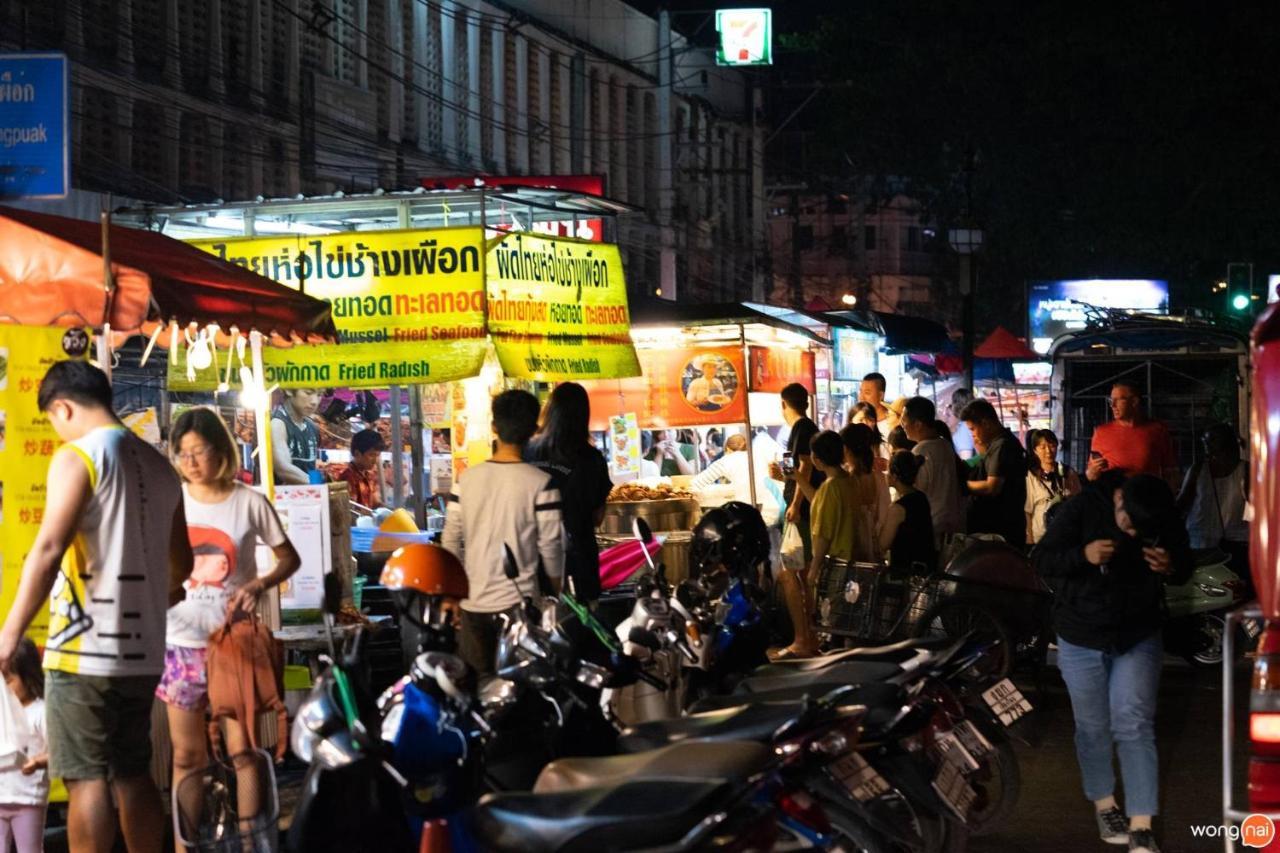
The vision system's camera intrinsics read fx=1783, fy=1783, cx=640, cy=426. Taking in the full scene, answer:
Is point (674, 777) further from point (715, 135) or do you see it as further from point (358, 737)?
point (715, 135)

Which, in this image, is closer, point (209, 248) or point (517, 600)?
point (517, 600)

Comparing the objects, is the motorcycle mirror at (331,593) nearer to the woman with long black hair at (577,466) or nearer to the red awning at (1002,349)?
the woman with long black hair at (577,466)

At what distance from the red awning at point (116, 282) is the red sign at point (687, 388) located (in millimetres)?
7407

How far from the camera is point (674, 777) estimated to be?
5078 mm

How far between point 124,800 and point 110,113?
1794 cm

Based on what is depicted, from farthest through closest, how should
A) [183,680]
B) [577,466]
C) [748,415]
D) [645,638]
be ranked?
[748,415]
[577,466]
[183,680]
[645,638]

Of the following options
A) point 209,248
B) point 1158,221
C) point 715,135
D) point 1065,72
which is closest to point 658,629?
point 209,248

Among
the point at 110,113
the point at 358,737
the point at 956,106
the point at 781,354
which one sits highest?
the point at 956,106

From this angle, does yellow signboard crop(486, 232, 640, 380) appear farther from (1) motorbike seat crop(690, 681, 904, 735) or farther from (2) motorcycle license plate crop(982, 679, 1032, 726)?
(1) motorbike seat crop(690, 681, 904, 735)

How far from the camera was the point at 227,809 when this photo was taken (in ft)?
23.9

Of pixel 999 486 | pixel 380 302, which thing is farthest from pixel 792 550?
pixel 380 302

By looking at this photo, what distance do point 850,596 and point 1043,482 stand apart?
4.44 meters

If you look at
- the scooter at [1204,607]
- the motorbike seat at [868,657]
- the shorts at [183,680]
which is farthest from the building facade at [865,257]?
the shorts at [183,680]

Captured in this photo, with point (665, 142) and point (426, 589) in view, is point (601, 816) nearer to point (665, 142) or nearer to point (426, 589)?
point (426, 589)
